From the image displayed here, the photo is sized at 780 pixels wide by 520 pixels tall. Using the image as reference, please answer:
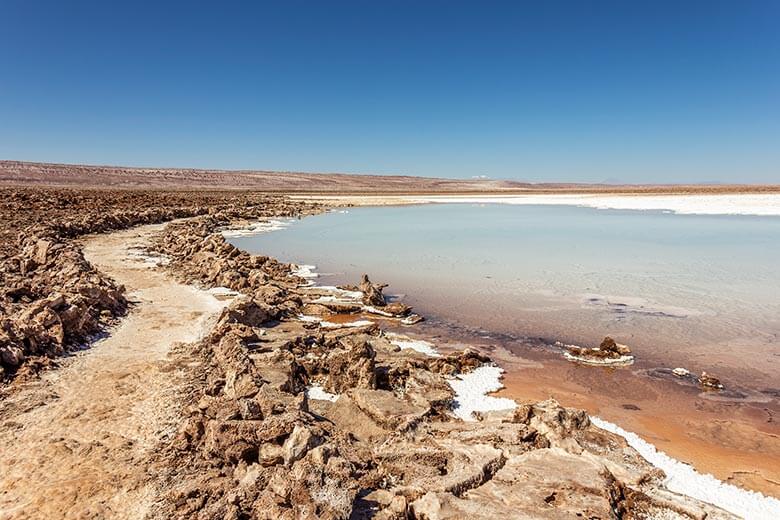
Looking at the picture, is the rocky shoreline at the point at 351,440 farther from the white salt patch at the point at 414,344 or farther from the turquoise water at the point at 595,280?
the turquoise water at the point at 595,280

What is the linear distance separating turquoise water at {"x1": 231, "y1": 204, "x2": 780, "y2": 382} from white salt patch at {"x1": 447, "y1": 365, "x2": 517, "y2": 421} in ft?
5.60

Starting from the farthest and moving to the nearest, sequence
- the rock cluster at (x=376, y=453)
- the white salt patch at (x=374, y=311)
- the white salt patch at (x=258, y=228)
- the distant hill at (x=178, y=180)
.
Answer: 1. the distant hill at (x=178, y=180)
2. the white salt patch at (x=258, y=228)
3. the white salt patch at (x=374, y=311)
4. the rock cluster at (x=376, y=453)

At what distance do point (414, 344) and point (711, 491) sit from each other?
372 centimetres

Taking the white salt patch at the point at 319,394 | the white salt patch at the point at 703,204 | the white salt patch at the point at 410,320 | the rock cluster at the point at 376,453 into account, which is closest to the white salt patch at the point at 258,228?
the white salt patch at the point at 410,320

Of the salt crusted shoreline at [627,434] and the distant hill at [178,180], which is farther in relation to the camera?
the distant hill at [178,180]

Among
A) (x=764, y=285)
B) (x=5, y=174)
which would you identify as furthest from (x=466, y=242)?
(x=5, y=174)

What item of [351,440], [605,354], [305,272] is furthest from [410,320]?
[305,272]

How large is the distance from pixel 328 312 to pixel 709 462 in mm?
5638

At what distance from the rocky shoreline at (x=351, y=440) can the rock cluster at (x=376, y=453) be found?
12 mm

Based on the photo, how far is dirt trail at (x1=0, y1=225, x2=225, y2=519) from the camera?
123 inches

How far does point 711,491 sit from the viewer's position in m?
3.51

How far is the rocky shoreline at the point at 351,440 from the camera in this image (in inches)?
118

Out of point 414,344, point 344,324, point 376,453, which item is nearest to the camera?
point 376,453

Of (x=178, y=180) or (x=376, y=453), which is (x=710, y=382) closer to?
(x=376, y=453)
